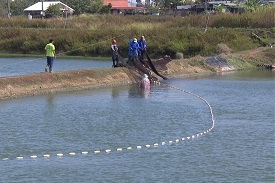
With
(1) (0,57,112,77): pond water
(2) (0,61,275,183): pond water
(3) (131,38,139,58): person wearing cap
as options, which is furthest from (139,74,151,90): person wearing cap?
(1) (0,57,112,77): pond water

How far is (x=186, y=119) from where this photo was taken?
23.5 metres

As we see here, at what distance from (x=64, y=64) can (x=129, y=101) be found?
17619 mm

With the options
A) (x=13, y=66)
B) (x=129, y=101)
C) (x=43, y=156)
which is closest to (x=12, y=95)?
(x=129, y=101)

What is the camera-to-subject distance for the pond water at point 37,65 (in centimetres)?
3921

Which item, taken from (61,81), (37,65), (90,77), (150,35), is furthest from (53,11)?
(61,81)

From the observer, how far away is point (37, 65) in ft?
143

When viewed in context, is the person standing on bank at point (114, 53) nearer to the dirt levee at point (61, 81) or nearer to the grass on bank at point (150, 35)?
the dirt levee at point (61, 81)

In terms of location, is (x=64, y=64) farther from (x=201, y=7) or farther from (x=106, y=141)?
(x=201, y=7)

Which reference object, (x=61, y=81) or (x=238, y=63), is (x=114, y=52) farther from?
(x=238, y=63)

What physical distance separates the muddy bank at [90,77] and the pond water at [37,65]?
5457mm

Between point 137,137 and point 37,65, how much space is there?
2427 centimetres

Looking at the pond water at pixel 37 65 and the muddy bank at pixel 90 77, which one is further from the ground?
the muddy bank at pixel 90 77

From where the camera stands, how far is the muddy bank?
2817 centimetres

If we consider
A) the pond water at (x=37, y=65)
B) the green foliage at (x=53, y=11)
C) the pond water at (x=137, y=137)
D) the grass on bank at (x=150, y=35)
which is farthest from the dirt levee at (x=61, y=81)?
the green foliage at (x=53, y=11)
